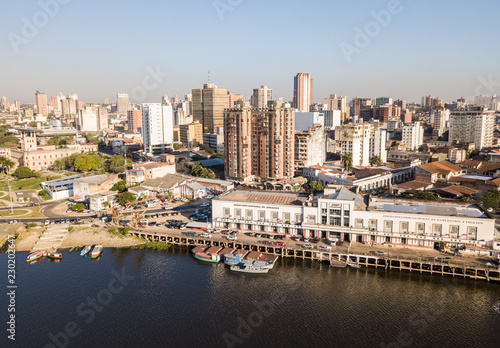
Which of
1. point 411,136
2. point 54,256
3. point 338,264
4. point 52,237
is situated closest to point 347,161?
point 411,136

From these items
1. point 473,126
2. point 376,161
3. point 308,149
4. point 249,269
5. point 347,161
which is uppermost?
point 473,126

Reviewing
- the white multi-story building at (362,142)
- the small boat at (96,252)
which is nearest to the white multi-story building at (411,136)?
the white multi-story building at (362,142)

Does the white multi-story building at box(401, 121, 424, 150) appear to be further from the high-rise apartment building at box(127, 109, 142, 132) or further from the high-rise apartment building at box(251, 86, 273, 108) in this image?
the high-rise apartment building at box(127, 109, 142, 132)

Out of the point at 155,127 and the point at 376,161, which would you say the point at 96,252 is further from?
the point at 155,127

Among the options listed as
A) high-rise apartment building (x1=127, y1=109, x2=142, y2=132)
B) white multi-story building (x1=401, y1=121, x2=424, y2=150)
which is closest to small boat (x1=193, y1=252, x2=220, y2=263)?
white multi-story building (x1=401, y1=121, x2=424, y2=150)

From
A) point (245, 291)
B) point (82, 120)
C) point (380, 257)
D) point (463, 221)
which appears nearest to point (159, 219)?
point (245, 291)

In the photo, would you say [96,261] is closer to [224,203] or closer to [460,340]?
[224,203]
